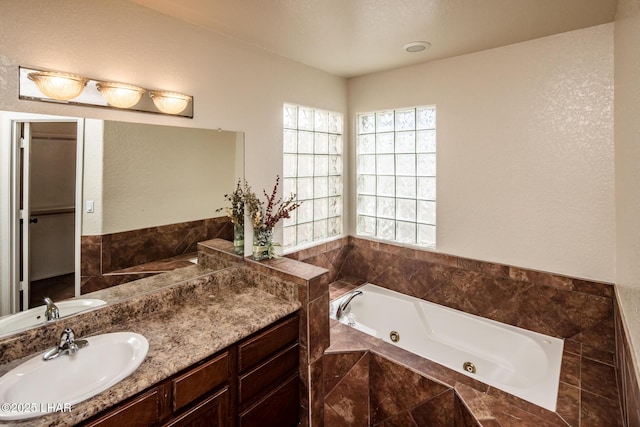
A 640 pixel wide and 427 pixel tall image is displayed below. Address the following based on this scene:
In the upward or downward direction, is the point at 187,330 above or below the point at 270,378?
above

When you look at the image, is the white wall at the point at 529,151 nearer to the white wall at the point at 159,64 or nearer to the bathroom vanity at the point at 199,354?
the white wall at the point at 159,64

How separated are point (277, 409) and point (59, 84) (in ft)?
6.53

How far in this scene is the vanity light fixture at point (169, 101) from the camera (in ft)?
5.73

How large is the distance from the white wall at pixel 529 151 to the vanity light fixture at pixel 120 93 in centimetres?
213

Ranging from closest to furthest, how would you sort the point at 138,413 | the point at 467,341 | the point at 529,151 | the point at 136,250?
the point at 138,413
the point at 136,250
the point at 529,151
the point at 467,341

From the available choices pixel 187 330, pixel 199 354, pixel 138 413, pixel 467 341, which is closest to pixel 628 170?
pixel 467 341

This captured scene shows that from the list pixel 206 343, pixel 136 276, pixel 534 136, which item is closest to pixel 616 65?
pixel 534 136

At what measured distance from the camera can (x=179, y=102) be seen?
1830mm

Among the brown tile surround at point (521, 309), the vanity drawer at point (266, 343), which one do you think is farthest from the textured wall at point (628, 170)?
the vanity drawer at point (266, 343)

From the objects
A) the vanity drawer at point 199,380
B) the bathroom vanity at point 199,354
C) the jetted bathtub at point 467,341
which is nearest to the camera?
the bathroom vanity at point 199,354

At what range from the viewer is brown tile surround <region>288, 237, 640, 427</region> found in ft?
4.88

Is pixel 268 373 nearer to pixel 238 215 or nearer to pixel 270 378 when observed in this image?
pixel 270 378

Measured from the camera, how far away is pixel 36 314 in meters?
1.41

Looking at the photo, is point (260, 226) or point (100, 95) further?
point (260, 226)
